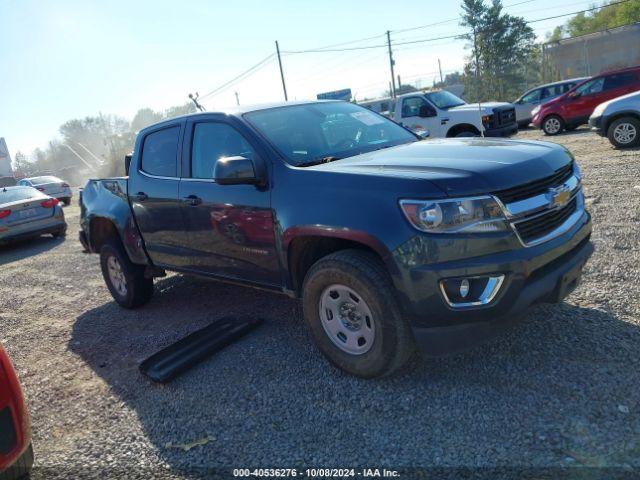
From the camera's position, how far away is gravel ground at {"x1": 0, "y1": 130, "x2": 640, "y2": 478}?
2773mm

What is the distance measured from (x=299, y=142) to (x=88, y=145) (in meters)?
88.1

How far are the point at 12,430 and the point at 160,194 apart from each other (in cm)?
253

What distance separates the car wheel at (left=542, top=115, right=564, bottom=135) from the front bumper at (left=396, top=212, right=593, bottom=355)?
15.2 meters

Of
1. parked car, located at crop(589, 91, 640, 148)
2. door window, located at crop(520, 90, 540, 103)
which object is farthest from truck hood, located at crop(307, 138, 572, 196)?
door window, located at crop(520, 90, 540, 103)

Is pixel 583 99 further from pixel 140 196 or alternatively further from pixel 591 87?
pixel 140 196

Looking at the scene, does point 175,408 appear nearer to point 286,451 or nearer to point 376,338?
point 286,451

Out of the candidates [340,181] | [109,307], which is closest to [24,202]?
[109,307]

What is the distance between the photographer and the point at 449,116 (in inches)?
519

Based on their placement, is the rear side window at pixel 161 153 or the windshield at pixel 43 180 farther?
the windshield at pixel 43 180

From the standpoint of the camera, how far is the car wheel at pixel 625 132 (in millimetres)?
10539

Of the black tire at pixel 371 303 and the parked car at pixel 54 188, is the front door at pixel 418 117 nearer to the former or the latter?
the black tire at pixel 371 303

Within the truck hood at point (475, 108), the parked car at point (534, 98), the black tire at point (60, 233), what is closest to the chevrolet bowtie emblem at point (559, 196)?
the truck hood at point (475, 108)

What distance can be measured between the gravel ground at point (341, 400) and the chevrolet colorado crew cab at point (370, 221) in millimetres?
365

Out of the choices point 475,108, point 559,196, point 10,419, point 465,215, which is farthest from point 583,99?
point 10,419
